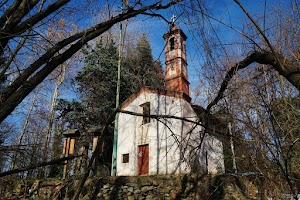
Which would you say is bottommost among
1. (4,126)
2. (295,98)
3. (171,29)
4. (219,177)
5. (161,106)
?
(219,177)

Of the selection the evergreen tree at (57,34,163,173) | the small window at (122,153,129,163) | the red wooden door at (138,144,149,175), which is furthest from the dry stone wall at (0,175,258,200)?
the evergreen tree at (57,34,163,173)

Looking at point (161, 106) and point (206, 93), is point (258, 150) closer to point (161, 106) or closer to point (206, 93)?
point (206, 93)

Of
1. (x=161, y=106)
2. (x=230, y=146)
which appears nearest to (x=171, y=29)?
(x=230, y=146)

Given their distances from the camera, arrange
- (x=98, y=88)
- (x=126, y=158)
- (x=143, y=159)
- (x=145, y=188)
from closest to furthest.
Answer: (x=145, y=188) < (x=143, y=159) < (x=126, y=158) < (x=98, y=88)

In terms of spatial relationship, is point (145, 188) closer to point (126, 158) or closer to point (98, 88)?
point (126, 158)

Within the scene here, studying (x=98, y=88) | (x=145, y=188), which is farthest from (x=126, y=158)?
(x=98, y=88)

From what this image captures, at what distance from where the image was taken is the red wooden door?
40.2 feet

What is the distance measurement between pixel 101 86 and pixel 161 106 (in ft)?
17.9

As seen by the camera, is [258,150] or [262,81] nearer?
[258,150]

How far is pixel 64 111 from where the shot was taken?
1708cm

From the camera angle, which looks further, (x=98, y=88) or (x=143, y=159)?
(x=98, y=88)

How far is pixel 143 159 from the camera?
41.1ft

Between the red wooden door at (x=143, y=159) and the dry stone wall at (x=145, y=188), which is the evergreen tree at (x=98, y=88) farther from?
the dry stone wall at (x=145, y=188)

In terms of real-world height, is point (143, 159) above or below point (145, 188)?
above
